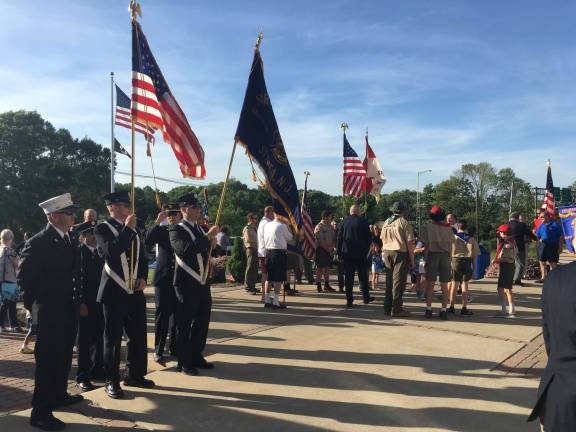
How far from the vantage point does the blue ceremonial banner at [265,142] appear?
21.6 feet

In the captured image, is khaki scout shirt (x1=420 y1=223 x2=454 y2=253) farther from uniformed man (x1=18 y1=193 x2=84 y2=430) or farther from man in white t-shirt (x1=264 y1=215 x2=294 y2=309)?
uniformed man (x1=18 y1=193 x2=84 y2=430)

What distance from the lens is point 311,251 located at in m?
10.0

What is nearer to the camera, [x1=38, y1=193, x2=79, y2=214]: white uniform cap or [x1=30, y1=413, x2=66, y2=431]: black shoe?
[x1=30, y1=413, x2=66, y2=431]: black shoe

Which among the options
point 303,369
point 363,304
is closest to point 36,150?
point 363,304

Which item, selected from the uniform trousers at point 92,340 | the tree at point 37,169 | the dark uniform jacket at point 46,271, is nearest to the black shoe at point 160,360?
the uniform trousers at point 92,340

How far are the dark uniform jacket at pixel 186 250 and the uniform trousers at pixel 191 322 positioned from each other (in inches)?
2.2

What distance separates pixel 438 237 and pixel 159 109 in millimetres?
5035

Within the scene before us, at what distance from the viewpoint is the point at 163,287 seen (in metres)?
5.65

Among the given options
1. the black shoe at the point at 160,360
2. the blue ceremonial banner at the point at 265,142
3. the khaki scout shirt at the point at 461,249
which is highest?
the blue ceremonial banner at the point at 265,142

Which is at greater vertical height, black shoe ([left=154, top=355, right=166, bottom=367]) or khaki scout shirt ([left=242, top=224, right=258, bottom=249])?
khaki scout shirt ([left=242, top=224, right=258, bottom=249])

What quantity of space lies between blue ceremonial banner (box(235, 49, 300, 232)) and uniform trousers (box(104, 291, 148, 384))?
278 centimetres

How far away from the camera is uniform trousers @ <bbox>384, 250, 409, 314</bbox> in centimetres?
785

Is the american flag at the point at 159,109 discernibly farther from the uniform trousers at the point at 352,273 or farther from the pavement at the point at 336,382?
the uniform trousers at the point at 352,273

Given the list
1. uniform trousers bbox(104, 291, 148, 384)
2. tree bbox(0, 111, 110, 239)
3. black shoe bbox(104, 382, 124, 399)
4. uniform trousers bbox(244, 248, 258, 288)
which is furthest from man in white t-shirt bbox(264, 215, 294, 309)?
tree bbox(0, 111, 110, 239)
